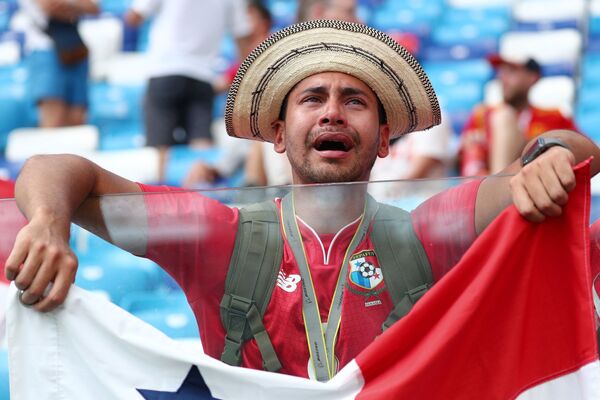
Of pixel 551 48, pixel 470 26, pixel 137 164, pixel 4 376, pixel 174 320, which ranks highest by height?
pixel 470 26

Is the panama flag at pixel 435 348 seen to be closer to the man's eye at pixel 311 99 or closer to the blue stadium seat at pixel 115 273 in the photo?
the blue stadium seat at pixel 115 273

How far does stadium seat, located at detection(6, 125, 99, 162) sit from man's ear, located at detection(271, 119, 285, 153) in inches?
163

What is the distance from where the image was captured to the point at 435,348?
8.00 feet

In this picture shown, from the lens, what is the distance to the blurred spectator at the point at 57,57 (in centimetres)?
673

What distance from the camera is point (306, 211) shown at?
2723 mm

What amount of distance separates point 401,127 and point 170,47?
3.49 meters

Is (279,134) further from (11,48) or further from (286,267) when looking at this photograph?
(11,48)

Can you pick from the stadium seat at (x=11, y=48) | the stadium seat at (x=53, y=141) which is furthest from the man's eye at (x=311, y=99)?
the stadium seat at (x=11, y=48)

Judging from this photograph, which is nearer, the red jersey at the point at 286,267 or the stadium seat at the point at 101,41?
the red jersey at the point at 286,267

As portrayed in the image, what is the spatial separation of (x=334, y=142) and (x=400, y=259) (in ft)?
1.37

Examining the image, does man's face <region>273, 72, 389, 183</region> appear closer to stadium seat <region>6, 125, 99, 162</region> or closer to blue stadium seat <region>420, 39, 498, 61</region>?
stadium seat <region>6, 125, 99, 162</region>

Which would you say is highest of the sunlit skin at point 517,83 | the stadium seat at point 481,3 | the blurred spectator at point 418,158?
the stadium seat at point 481,3

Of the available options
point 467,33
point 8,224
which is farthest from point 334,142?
point 467,33

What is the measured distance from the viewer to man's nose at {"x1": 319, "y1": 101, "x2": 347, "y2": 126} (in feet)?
9.54
